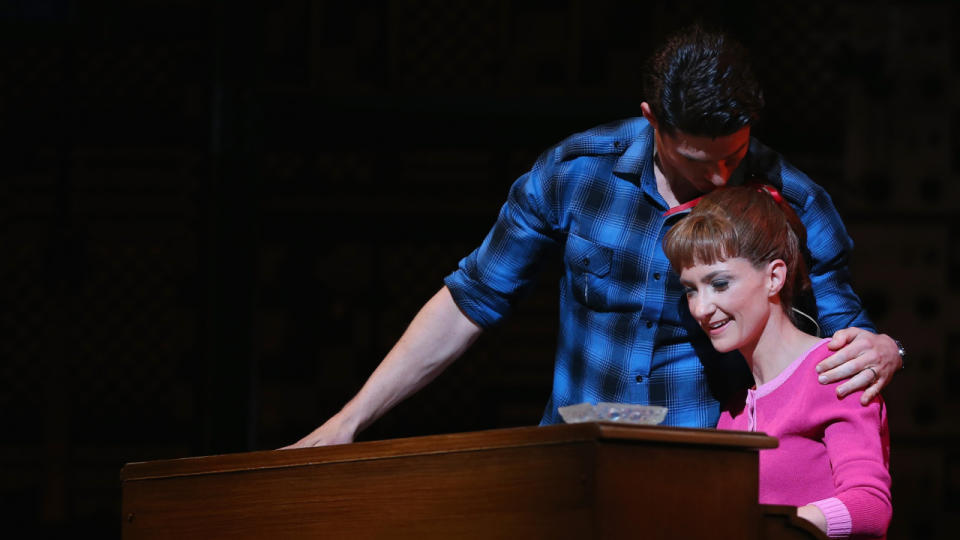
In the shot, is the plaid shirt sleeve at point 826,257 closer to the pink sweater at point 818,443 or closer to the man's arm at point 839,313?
the man's arm at point 839,313

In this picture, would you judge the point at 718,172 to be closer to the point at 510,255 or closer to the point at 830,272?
the point at 830,272

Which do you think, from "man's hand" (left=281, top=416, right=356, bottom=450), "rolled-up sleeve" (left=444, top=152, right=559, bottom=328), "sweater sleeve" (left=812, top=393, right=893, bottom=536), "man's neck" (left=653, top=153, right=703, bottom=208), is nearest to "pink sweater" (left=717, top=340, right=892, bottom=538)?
"sweater sleeve" (left=812, top=393, right=893, bottom=536)

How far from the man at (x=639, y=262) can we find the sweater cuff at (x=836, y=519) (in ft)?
0.74

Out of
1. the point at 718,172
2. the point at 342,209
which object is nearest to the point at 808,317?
the point at 718,172

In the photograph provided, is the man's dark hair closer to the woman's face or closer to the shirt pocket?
the woman's face

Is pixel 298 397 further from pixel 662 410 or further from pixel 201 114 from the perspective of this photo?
pixel 662 410

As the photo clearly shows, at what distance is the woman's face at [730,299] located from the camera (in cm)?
173

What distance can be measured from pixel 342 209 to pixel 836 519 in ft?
11.0

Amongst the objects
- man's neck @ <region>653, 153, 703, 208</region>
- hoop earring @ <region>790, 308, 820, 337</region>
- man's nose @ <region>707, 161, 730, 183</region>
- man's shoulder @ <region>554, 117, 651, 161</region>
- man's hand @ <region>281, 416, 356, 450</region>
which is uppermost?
man's shoulder @ <region>554, 117, 651, 161</region>

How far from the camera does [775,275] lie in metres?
1.75

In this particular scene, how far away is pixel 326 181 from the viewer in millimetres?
4621

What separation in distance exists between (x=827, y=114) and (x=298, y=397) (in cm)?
256

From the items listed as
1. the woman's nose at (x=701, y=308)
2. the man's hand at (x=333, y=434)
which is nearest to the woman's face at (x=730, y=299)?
the woman's nose at (x=701, y=308)

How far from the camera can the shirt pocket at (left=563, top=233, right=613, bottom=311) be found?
6.57 feet
